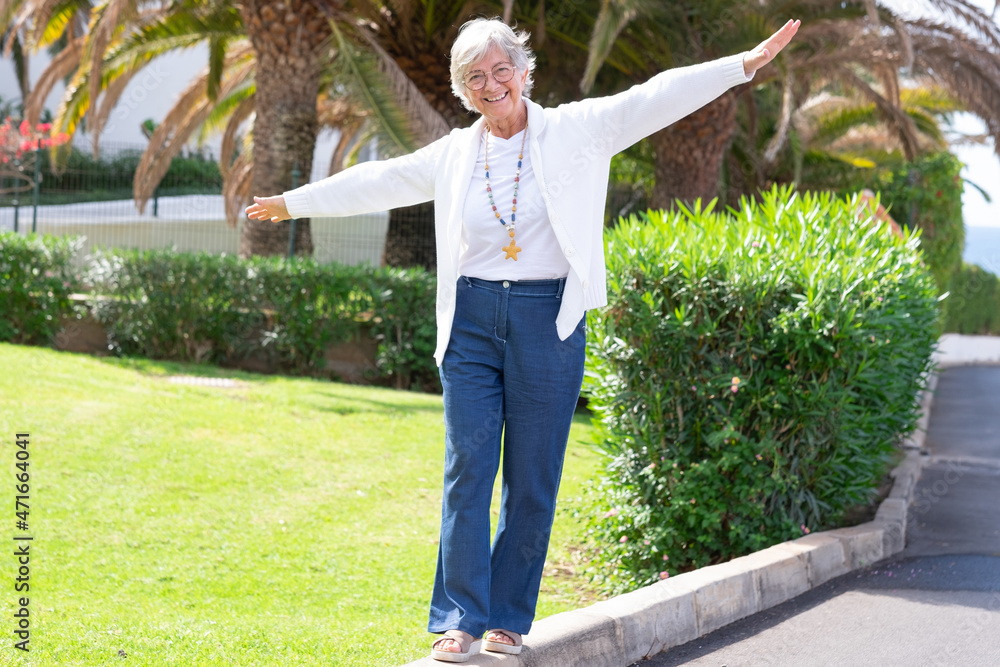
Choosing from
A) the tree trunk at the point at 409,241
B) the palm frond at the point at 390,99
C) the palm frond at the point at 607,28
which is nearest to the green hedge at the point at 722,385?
the palm frond at the point at 607,28

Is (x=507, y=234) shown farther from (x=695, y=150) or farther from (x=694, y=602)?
(x=695, y=150)

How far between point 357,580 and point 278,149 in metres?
8.39

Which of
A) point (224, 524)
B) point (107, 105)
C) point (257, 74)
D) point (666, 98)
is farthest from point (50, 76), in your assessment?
point (666, 98)

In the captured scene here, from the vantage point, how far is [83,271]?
11.4m

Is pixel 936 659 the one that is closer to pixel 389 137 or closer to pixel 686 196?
pixel 389 137

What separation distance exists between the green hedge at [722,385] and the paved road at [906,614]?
0.49m

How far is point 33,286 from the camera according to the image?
11031 millimetres

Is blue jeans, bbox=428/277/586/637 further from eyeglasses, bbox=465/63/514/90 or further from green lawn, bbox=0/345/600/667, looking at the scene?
green lawn, bbox=0/345/600/667

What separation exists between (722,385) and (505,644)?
1.98 meters

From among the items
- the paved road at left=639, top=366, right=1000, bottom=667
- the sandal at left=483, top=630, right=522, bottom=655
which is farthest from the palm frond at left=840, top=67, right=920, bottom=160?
the sandal at left=483, top=630, right=522, bottom=655

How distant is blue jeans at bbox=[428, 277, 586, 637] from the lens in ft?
9.94

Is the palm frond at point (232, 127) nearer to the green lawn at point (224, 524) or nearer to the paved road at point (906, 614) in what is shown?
the green lawn at point (224, 524)

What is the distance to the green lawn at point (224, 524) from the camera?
144 inches

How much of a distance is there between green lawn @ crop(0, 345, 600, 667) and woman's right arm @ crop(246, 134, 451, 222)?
1596mm
